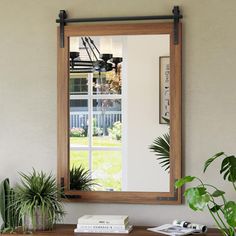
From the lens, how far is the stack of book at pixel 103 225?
3.26 metres

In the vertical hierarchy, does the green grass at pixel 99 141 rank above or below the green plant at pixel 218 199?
above

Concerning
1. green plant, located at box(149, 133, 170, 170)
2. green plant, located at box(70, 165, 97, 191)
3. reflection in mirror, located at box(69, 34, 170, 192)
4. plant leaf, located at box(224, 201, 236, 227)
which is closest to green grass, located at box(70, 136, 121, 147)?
reflection in mirror, located at box(69, 34, 170, 192)

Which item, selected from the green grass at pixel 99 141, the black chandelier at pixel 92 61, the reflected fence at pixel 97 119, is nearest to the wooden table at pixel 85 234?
the green grass at pixel 99 141

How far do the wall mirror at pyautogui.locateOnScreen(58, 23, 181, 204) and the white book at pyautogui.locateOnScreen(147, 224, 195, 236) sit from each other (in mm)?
187

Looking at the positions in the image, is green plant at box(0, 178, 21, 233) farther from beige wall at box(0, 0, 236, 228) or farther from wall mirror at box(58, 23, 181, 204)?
wall mirror at box(58, 23, 181, 204)

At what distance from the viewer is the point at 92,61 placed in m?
3.53

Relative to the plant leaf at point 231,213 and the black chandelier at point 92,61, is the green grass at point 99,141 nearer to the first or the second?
the black chandelier at point 92,61

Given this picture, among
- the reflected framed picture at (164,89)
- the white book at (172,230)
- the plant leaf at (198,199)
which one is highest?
the reflected framed picture at (164,89)

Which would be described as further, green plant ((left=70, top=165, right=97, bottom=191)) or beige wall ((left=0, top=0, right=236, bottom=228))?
green plant ((left=70, top=165, right=97, bottom=191))

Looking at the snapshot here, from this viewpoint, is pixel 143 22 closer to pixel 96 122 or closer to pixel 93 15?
pixel 93 15

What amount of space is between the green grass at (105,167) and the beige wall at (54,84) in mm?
144

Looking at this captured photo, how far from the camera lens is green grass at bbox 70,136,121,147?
11.6 feet

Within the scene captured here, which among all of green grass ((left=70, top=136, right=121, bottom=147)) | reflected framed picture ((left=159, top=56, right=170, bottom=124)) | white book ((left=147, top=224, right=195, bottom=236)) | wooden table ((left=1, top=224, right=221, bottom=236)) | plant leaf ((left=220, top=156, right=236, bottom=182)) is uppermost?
reflected framed picture ((left=159, top=56, right=170, bottom=124))

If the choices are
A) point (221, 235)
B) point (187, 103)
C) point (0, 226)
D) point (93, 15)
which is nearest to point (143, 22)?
Result: point (93, 15)
